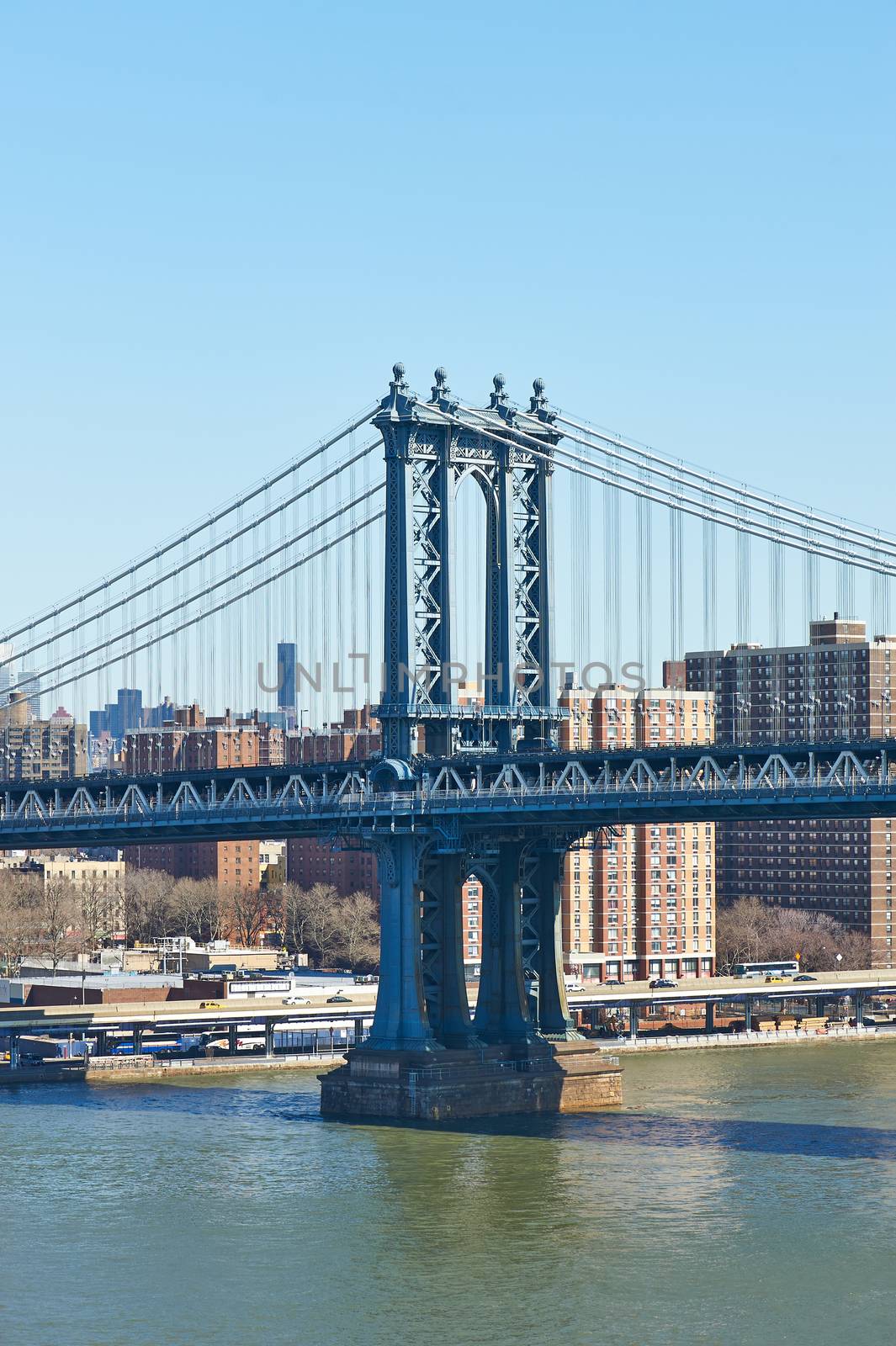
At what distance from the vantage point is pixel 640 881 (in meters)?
131

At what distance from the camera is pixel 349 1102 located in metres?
73.8

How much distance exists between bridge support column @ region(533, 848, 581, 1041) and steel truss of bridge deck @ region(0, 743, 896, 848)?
2.29 meters

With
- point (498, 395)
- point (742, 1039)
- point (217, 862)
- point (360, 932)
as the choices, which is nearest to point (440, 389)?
point (498, 395)

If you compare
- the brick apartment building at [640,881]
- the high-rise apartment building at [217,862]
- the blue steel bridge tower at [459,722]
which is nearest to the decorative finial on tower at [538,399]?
the blue steel bridge tower at [459,722]

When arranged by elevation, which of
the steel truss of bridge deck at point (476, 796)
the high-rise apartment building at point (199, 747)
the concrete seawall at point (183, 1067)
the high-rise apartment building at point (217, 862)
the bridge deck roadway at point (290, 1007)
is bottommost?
the concrete seawall at point (183, 1067)

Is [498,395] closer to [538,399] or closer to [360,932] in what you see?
[538,399]

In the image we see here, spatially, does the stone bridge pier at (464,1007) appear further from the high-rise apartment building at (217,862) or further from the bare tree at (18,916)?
the high-rise apartment building at (217,862)

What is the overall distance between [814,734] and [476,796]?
72409 mm

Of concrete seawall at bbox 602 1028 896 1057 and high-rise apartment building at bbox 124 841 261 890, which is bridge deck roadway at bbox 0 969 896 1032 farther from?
high-rise apartment building at bbox 124 841 261 890

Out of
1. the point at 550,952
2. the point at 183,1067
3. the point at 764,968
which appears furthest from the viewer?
the point at 764,968

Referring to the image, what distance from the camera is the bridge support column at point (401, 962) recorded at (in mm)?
74000

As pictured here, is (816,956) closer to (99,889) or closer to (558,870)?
(99,889)

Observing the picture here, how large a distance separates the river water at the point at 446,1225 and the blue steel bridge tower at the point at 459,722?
13.8 feet

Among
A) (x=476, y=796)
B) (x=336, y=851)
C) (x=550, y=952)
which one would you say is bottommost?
(x=550, y=952)
